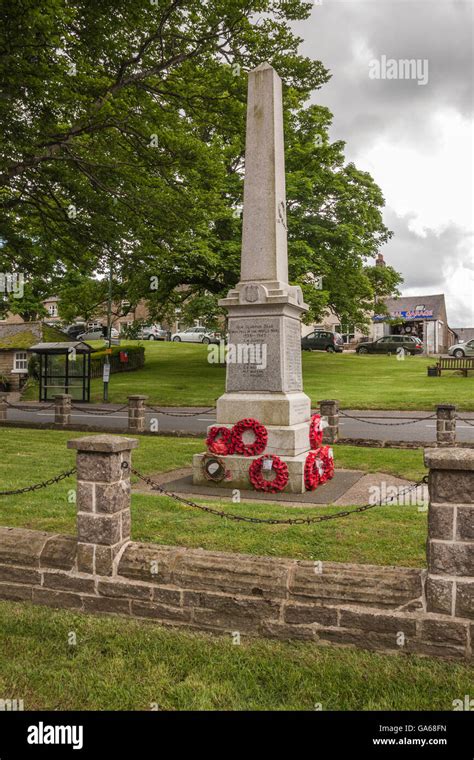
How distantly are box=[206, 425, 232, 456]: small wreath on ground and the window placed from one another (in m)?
28.1

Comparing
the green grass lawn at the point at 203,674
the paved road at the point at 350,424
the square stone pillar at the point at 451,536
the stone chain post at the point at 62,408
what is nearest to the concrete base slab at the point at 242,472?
the green grass lawn at the point at 203,674

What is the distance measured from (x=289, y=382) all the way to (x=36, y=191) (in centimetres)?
1075

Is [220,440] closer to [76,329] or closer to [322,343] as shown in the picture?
[322,343]

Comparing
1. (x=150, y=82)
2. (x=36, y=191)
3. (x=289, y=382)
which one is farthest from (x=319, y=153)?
(x=289, y=382)

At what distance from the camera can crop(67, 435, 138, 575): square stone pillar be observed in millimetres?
4945

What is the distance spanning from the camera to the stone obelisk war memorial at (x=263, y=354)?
29.7 feet

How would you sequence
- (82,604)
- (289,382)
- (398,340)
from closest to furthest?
(82,604), (289,382), (398,340)

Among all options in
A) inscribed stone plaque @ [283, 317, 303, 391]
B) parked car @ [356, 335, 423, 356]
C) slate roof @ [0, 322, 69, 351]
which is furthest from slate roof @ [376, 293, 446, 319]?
inscribed stone plaque @ [283, 317, 303, 391]

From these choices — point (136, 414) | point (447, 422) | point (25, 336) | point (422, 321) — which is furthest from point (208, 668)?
point (422, 321)

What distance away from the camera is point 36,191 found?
16203mm

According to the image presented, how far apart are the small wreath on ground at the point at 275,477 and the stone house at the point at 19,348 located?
27614 mm

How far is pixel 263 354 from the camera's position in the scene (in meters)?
9.40

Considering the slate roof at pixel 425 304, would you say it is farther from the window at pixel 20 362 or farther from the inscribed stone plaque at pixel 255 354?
the inscribed stone plaque at pixel 255 354

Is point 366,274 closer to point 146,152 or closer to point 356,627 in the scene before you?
point 146,152
